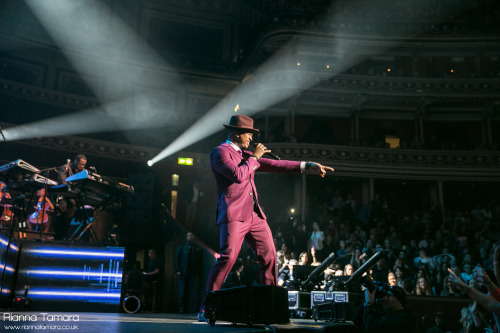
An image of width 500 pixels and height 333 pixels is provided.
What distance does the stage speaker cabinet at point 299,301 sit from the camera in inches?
244

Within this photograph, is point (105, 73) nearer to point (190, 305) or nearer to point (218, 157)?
point (190, 305)

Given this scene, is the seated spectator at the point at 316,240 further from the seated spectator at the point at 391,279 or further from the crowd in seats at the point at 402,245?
the seated spectator at the point at 391,279

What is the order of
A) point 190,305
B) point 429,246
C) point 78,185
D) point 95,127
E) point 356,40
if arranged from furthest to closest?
point 356,40 → point 95,127 → point 429,246 → point 190,305 → point 78,185

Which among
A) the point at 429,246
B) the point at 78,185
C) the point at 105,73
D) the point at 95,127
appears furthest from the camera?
the point at 105,73

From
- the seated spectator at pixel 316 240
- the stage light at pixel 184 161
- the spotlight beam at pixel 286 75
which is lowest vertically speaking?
the seated spectator at pixel 316 240

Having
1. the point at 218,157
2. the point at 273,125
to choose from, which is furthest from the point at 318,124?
the point at 218,157

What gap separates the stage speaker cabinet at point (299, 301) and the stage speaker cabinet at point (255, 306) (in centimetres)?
317

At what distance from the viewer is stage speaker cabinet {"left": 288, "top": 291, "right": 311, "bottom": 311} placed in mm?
6207

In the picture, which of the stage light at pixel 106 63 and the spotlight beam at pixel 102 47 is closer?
the stage light at pixel 106 63

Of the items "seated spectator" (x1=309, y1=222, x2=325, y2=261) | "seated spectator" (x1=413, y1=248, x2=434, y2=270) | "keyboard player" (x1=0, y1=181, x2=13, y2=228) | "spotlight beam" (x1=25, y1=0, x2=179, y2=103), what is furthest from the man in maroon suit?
"spotlight beam" (x1=25, y1=0, x2=179, y2=103)

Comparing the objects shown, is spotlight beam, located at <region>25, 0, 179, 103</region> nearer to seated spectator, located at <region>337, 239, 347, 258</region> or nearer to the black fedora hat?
seated spectator, located at <region>337, 239, 347, 258</region>

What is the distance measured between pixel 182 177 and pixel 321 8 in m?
11.5

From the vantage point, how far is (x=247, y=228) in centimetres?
375

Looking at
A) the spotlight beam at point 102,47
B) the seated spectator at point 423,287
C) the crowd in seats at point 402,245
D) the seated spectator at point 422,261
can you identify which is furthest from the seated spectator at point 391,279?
the spotlight beam at point 102,47
